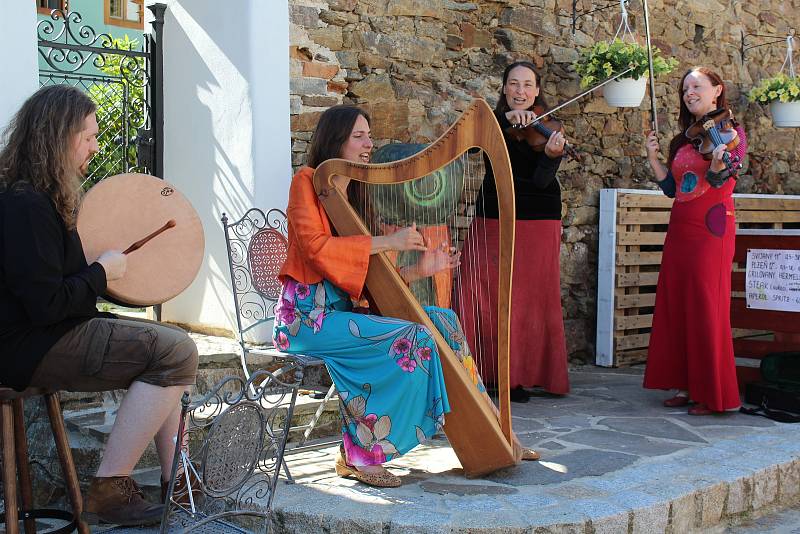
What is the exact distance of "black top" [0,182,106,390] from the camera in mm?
2443

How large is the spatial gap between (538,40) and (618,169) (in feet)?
3.46

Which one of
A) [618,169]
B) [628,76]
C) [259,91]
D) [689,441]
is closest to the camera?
[689,441]

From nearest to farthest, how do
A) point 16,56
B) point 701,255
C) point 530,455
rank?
point 530,455 → point 16,56 → point 701,255

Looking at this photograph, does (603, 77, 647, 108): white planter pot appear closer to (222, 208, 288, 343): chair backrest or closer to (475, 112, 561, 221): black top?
(475, 112, 561, 221): black top

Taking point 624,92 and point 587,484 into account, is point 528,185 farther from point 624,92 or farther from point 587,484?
point 587,484

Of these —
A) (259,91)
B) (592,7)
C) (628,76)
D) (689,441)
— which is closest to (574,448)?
(689,441)

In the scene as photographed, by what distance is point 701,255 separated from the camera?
410 cm

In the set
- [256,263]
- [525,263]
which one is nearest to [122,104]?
[256,263]

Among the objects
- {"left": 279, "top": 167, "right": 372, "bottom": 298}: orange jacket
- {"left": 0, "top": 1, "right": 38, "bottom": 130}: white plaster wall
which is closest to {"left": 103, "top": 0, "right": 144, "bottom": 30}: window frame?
{"left": 0, "top": 1, "right": 38, "bottom": 130}: white plaster wall

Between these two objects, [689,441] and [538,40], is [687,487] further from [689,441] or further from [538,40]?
[538,40]

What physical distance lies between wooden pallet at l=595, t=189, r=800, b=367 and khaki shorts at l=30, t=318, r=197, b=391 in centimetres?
347

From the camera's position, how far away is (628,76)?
5.42 meters

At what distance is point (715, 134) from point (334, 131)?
182cm

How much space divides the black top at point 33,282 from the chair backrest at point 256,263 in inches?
47.2
